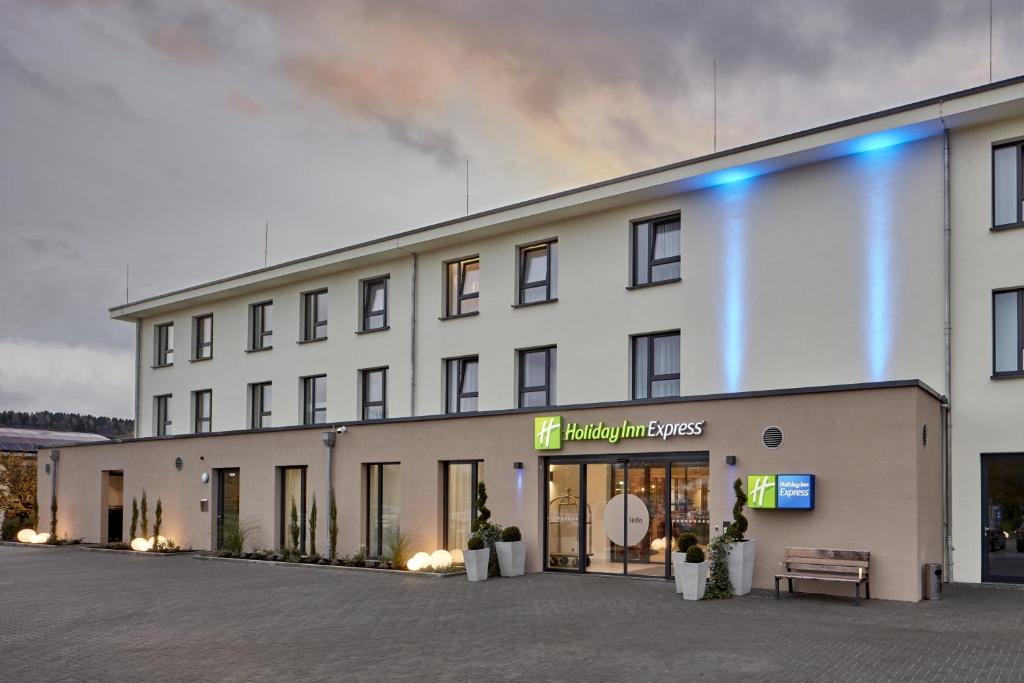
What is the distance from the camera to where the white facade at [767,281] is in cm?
1602

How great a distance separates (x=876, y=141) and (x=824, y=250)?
2.19m

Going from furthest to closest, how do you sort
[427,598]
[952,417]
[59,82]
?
[59,82] → [952,417] → [427,598]

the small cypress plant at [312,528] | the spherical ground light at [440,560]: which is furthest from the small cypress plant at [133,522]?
the spherical ground light at [440,560]

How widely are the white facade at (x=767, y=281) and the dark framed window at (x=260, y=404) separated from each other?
309cm

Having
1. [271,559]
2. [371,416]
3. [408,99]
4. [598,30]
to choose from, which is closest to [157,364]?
[371,416]

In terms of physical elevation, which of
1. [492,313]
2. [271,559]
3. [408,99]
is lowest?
[271,559]

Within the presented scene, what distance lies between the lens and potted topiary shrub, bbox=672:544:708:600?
14.2 m

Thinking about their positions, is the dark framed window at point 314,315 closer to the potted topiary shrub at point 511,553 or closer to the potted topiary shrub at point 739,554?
the potted topiary shrub at point 511,553

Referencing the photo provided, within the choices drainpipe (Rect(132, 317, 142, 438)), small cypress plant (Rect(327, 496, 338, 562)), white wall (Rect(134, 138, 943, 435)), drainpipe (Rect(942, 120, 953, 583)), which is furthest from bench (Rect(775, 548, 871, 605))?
drainpipe (Rect(132, 317, 142, 438))

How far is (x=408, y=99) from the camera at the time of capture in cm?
1980

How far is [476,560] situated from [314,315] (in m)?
12.8

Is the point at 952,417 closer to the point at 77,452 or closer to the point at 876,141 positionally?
the point at 876,141

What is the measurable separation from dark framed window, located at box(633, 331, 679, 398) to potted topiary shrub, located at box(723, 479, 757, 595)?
18.2ft

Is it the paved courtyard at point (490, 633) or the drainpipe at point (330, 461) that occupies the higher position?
the drainpipe at point (330, 461)
